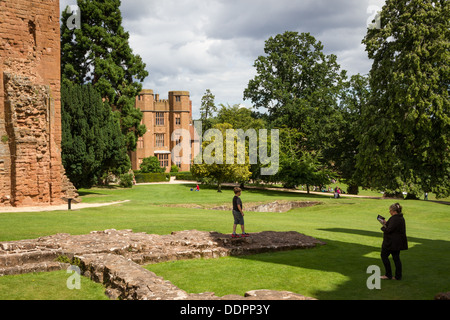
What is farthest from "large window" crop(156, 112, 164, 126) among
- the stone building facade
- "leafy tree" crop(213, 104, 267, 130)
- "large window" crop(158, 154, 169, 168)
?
"leafy tree" crop(213, 104, 267, 130)

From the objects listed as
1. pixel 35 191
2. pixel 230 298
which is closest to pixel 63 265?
pixel 230 298

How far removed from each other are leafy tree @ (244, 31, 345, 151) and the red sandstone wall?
29.3 m

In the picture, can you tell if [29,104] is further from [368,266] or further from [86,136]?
[368,266]

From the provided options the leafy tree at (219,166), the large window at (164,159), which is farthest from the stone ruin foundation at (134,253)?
the large window at (164,159)

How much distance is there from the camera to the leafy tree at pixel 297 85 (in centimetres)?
4681

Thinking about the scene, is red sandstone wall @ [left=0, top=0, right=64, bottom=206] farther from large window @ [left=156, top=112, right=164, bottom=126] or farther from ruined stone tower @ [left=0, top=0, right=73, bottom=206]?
large window @ [left=156, top=112, right=164, bottom=126]

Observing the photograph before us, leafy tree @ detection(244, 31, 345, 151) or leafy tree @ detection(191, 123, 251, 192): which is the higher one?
leafy tree @ detection(244, 31, 345, 151)

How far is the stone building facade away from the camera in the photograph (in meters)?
70.9

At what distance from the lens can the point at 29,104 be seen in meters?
22.7

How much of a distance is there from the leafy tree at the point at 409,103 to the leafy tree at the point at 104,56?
1003 inches

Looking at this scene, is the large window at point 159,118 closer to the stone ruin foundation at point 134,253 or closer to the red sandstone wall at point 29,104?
the red sandstone wall at point 29,104

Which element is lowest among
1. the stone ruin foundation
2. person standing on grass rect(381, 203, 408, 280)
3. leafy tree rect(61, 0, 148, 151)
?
the stone ruin foundation

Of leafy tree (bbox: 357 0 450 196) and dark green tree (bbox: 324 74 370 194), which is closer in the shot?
leafy tree (bbox: 357 0 450 196)

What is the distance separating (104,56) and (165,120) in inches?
1218
